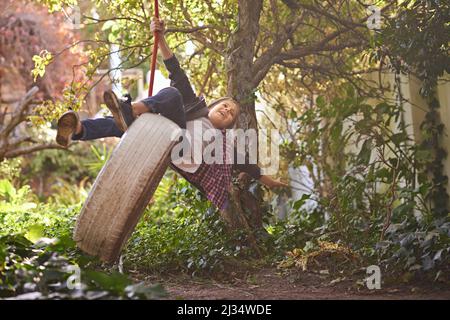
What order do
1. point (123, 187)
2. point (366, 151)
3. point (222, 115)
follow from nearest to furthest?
point (123, 187)
point (222, 115)
point (366, 151)

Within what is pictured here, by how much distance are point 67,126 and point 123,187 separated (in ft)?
1.49

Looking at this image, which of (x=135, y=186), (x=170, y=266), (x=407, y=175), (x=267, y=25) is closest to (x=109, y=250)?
(x=135, y=186)

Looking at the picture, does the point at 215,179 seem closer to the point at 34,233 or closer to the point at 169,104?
the point at 169,104

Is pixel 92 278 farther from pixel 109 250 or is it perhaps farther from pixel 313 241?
pixel 313 241

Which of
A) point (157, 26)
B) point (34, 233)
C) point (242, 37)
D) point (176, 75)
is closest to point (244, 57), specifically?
point (242, 37)

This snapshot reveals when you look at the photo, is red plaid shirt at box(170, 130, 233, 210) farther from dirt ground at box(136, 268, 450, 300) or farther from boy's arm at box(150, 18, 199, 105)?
dirt ground at box(136, 268, 450, 300)

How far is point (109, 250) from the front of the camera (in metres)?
4.06

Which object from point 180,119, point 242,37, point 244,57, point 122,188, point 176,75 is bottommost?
point 122,188

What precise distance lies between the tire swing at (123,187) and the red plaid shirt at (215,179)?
1.52 feet

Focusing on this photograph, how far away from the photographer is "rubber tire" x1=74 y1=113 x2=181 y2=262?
4020 millimetres

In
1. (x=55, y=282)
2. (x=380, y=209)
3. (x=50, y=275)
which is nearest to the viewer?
(x=50, y=275)

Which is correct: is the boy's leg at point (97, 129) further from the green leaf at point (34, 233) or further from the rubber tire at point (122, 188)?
the green leaf at point (34, 233)

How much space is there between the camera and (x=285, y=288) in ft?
13.9

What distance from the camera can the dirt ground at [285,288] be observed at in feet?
12.6
